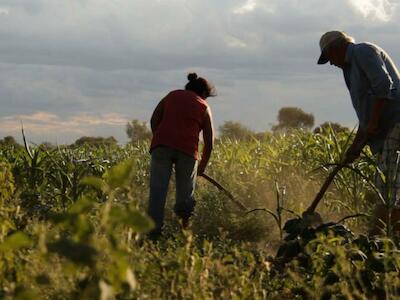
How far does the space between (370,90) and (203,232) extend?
243 centimetres

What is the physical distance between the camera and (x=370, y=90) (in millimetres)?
5457

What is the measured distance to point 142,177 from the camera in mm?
9891

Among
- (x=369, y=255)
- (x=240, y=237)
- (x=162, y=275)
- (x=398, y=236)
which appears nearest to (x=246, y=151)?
(x=240, y=237)

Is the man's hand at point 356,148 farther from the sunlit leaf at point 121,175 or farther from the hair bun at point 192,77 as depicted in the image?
the sunlit leaf at point 121,175

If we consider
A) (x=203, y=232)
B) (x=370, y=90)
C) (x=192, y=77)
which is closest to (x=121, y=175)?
(x=370, y=90)

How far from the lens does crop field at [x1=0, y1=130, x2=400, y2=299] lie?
221cm

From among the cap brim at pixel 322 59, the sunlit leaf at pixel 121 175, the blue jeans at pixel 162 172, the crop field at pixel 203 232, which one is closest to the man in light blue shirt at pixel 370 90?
the cap brim at pixel 322 59

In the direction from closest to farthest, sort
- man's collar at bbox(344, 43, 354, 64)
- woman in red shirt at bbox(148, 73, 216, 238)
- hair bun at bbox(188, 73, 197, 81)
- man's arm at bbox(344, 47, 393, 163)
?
man's arm at bbox(344, 47, 393, 163) → man's collar at bbox(344, 43, 354, 64) → woman in red shirt at bbox(148, 73, 216, 238) → hair bun at bbox(188, 73, 197, 81)

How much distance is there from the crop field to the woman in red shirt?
0.94 ft

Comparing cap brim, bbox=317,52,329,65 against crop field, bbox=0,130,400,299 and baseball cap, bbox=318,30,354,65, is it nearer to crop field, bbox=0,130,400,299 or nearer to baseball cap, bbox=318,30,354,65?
baseball cap, bbox=318,30,354,65

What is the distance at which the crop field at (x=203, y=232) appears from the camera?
221 cm

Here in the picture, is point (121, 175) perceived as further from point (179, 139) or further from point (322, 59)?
point (179, 139)

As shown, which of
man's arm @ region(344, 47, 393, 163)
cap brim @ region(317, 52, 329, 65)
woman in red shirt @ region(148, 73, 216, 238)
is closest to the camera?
man's arm @ region(344, 47, 393, 163)

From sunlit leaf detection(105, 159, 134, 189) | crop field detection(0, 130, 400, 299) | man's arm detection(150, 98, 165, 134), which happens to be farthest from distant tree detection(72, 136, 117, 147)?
sunlit leaf detection(105, 159, 134, 189)
